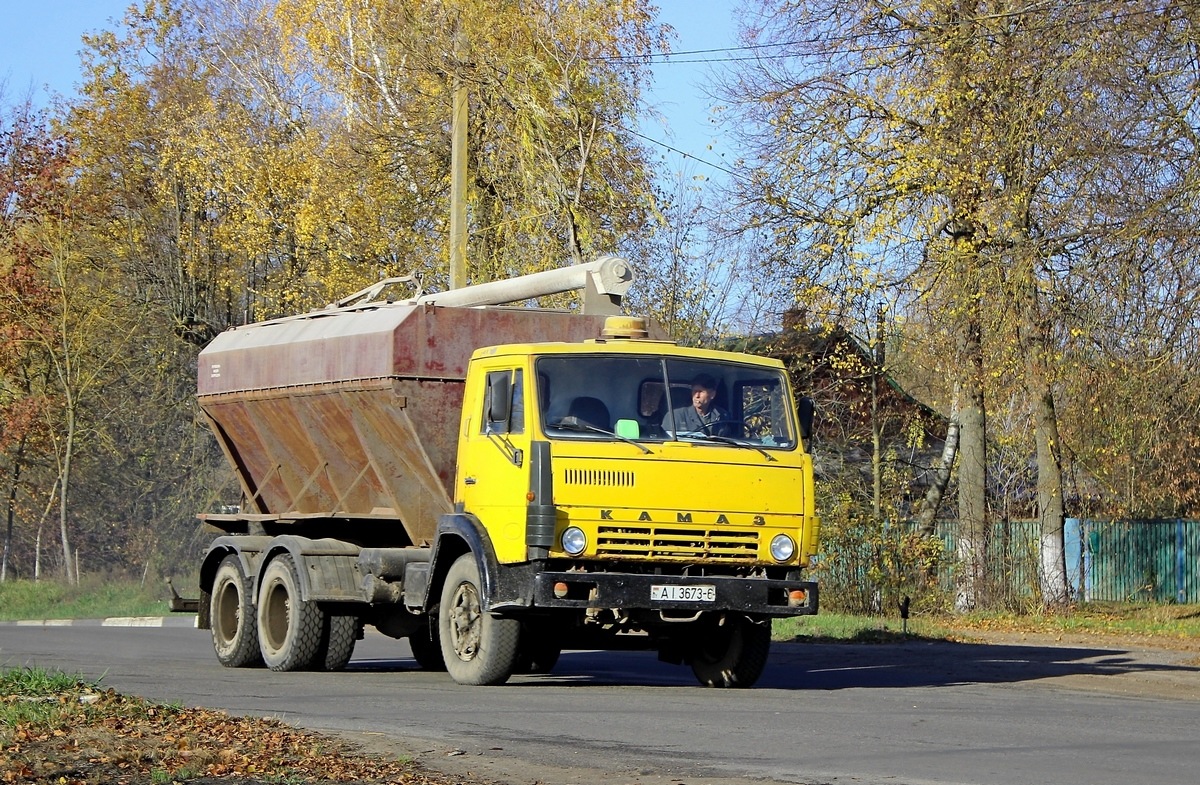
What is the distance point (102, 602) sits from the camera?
35.8 meters

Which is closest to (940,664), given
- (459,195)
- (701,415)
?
(701,415)

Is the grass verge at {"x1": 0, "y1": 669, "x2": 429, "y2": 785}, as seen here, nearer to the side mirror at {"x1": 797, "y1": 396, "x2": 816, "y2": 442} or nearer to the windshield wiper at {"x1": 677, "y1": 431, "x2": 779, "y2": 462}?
the windshield wiper at {"x1": 677, "y1": 431, "x2": 779, "y2": 462}

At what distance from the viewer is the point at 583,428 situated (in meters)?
12.6

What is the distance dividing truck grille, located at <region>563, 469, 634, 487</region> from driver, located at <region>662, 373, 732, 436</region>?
0.63 m

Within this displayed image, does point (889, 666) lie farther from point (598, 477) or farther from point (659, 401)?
point (598, 477)

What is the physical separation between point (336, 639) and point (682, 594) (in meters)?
4.52

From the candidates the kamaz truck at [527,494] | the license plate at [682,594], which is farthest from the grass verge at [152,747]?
the license plate at [682,594]

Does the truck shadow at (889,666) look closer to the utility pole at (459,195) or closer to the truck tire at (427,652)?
the truck tire at (427,652)

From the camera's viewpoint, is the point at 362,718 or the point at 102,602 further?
the point at 102,602

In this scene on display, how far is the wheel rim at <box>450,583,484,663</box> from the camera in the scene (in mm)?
13234

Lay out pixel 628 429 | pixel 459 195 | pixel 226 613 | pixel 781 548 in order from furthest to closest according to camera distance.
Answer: pixel 459 195 → pixel 226 613 → pixel 781 548 → pixel 628 429

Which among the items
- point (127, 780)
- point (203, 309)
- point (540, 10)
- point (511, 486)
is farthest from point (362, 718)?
point (203, 309)

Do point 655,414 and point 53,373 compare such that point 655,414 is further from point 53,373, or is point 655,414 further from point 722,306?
point 53,373

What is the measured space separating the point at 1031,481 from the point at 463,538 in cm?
2570
